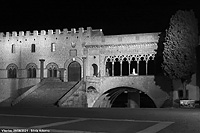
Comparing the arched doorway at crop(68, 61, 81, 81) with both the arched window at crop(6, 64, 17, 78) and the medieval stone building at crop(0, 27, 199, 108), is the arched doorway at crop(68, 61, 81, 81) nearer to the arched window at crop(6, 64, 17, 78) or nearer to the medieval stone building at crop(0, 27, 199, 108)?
the medieval stone building at crop(0, 27, 199, 108)

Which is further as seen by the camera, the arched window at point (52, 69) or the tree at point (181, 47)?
the arched window at point (52, 69)

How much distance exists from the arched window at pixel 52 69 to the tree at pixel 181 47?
15741mm

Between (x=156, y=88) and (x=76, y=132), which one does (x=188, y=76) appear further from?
(x=76, y=132)

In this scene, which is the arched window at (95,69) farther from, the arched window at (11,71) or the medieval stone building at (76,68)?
the arched window at (11,71)

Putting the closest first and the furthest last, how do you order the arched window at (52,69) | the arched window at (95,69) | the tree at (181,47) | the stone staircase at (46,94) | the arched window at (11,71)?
the stone staircase at (46,94) < the tree at (181,47) < the arched window at (95,69) < the arched window at (52,69) < the arched window at (11,71)

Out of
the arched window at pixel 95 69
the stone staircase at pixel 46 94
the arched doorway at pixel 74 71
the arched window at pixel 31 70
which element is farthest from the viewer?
the arched window at pixel 31 70

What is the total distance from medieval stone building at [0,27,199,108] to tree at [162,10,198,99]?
10.9ft

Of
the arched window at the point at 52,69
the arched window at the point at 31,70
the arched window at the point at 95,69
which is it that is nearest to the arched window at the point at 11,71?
the arched window at the point at 31,70

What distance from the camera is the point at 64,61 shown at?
41594 mm

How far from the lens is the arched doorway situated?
41.0 meters

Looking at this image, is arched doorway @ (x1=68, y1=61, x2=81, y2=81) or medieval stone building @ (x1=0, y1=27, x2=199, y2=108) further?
arched doorway @ (x1=68, y1=61, x2=81, y2=81)

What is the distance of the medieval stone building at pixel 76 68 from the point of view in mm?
35219

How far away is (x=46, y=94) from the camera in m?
34.0

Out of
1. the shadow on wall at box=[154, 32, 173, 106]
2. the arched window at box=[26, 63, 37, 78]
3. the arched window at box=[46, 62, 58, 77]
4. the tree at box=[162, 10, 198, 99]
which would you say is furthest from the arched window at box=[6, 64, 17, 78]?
the tree at box=[162, 10, 198, 99]
